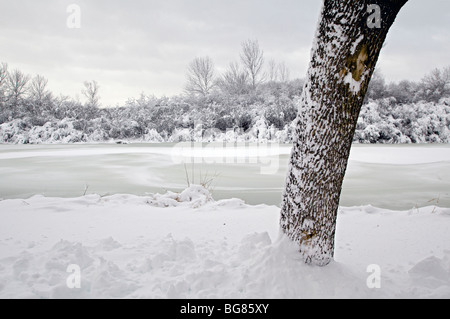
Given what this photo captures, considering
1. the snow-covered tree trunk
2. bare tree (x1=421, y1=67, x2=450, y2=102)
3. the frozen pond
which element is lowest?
the frozen pond

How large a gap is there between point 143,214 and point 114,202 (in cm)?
106

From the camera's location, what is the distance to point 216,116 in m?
21.7

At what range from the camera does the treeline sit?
1770 cm

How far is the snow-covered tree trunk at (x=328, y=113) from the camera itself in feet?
6.28

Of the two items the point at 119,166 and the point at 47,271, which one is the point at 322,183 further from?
the point at 119,166

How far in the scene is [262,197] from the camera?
6125mm

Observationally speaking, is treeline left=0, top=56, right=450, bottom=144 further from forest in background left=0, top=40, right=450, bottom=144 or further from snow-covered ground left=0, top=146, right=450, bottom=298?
snow-covered ground left=0, top=146, right=450, bottom=298

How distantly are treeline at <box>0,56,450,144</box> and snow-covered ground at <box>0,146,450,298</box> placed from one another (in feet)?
48.5

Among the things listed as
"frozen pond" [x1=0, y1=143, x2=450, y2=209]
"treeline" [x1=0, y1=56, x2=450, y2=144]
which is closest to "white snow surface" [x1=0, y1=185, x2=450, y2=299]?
"frozen pond" [x1=0, y1=143, x2=450, y2=209]

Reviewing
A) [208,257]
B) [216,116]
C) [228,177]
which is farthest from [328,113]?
[216,116]

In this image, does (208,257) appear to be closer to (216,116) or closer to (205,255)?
(205,255)

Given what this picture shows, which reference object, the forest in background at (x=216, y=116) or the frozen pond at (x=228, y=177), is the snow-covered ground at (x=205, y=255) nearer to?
the frozen pond at (x=228, y=177)

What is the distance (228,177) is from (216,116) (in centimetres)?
1403
